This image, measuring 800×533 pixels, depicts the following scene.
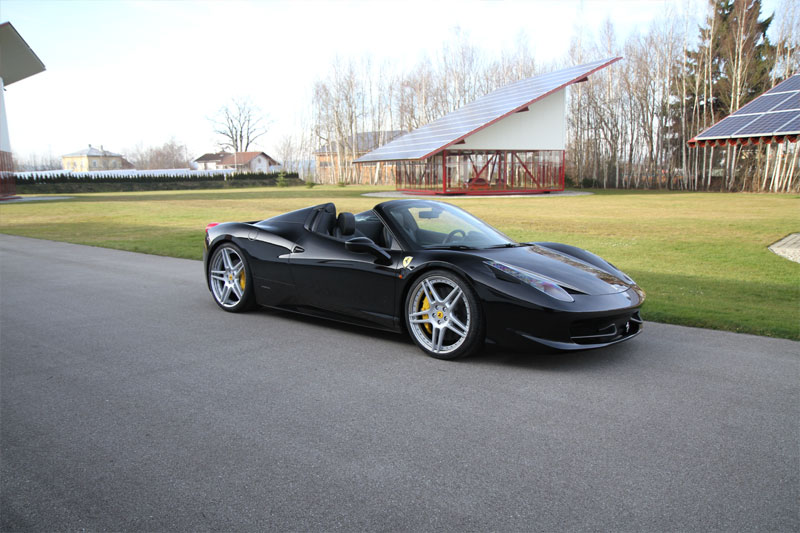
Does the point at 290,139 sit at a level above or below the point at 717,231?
above

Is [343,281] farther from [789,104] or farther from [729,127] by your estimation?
[789,104]

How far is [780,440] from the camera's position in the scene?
122 inches

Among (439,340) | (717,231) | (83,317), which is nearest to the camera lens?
(439,340)

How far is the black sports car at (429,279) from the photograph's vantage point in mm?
4344

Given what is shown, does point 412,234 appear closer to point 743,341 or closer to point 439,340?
point 439,340

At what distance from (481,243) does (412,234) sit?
2.14 ft

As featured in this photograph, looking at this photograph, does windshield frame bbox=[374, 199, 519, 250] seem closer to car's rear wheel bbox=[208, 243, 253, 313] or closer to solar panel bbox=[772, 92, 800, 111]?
car's rear wheel bbox=[208, 243, 253, 313]

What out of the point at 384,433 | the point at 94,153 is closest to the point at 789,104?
the point at 384,433

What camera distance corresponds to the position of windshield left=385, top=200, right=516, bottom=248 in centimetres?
523

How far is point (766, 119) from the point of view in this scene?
47.5 ft

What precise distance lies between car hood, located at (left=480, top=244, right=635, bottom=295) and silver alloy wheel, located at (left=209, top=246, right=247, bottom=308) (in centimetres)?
276

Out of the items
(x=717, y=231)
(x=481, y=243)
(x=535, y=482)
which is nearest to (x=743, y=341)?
(x=481, y=243)

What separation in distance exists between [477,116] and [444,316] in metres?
37.3

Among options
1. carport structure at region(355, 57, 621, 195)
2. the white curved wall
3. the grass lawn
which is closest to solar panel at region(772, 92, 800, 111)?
the grass lawn
